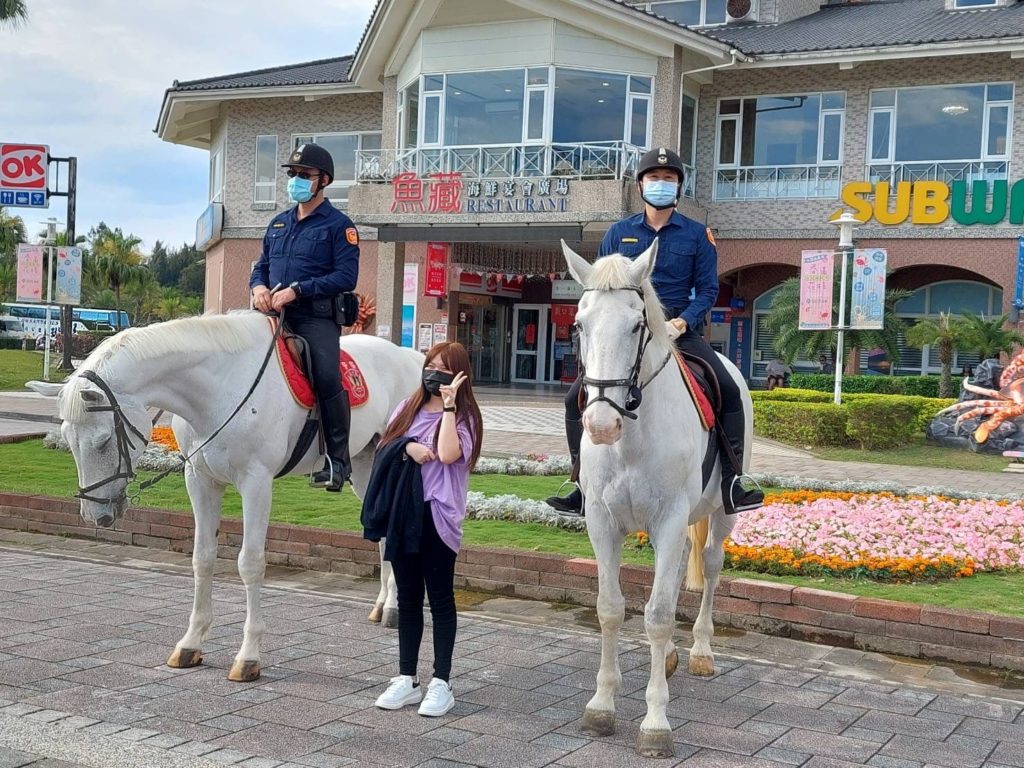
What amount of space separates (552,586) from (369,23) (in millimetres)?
25033

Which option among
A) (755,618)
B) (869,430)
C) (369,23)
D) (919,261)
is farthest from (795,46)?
(755,618)

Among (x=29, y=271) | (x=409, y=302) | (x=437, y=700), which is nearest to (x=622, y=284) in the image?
(x=437, y=700)

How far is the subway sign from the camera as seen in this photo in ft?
87.4

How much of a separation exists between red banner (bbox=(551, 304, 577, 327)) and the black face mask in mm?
29965

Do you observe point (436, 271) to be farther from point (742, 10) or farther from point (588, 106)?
point (742, 10)

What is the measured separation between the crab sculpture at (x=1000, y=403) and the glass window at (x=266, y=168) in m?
23.6

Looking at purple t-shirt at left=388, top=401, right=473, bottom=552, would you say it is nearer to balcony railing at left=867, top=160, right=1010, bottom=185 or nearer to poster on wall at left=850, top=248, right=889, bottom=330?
poster on wall at left=850, top=248, right=889, bottom=330

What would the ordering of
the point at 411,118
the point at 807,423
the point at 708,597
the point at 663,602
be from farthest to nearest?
the point at 411,118, the point at 807,423, the point at 708,597, the point at 663,602

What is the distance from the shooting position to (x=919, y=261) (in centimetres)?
2755

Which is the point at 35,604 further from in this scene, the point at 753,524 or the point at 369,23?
the point at 369,23

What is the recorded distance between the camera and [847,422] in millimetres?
19109

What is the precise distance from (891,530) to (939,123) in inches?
863

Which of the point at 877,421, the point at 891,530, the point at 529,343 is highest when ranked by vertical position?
the point at 529,343

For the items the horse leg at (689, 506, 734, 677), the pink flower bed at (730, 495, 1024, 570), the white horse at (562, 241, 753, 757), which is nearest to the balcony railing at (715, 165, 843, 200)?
the pink flower bed at (730, 495, 1024, 570)
